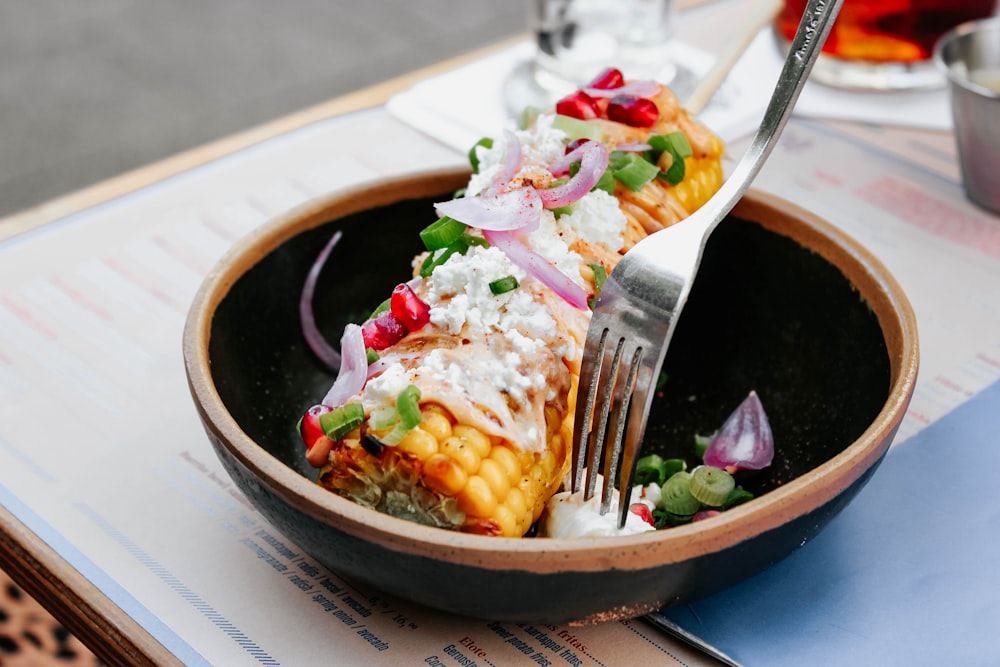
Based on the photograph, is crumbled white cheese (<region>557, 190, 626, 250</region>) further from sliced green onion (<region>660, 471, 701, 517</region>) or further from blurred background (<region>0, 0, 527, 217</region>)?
blurred background (<region>0, 0, 527, 217</region>)

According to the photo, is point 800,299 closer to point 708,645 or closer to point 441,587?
point 708,645

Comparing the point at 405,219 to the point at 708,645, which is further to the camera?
the point at 405,219

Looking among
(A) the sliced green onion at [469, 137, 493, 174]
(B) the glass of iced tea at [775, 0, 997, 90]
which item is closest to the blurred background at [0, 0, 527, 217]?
(B) the glass of iced tea at [775, 0, 997, 90]

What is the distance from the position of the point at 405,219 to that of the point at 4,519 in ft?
1.85

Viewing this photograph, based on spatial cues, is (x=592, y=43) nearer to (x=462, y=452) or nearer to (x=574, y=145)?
(x=574, y=145)

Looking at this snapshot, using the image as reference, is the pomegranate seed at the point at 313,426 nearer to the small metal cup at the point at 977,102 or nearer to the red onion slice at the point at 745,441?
the red onion slice at the point at 745,441

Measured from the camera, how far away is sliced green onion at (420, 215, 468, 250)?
1097mm

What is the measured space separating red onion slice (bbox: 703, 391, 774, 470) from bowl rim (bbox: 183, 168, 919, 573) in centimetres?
18

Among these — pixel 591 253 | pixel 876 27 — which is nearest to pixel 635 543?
pixel 591 253

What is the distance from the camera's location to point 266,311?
4.09 ft

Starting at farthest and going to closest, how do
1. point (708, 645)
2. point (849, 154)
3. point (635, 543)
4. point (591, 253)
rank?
point (849, 154) → point (591, 253) → point (708, 645) → point (635, 543)

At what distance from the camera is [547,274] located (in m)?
1.04

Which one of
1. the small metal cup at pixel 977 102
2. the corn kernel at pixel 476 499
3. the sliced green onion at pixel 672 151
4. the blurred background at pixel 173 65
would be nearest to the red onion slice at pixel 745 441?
the sliced green onion at pixel 672 151

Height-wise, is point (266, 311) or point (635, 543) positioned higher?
point (635, 543)
